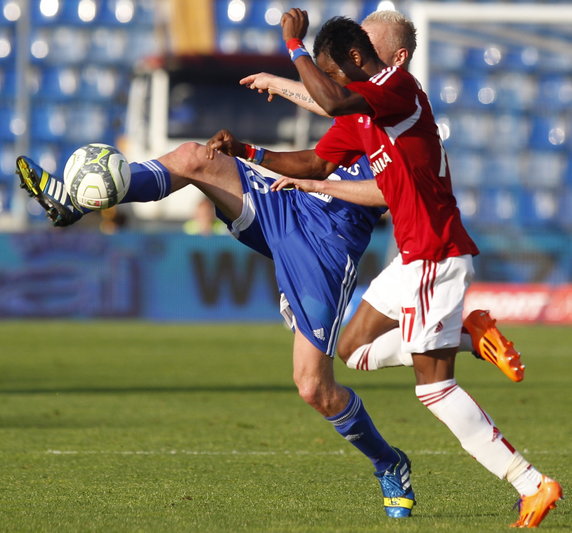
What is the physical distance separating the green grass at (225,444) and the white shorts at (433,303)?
735 millimetres

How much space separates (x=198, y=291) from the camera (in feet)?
59.4

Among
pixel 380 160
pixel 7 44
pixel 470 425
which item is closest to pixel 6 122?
pixel 7 44

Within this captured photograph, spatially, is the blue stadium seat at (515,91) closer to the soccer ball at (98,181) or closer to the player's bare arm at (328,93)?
the soccer ball at (98,181)

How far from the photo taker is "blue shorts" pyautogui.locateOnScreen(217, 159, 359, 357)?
559cm

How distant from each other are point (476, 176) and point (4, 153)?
909 cm

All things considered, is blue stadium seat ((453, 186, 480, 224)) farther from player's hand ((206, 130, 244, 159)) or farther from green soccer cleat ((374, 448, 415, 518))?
green soccer cleat ((374, 448, 415, 518))

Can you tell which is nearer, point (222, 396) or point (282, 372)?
point (222, 396)

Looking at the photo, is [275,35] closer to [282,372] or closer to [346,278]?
[282,372]

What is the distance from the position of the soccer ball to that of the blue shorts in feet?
2.07

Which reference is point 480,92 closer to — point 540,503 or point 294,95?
point 294,95

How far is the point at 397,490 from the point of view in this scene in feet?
17.4

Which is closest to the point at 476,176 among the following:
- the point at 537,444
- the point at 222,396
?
the point at 222,396

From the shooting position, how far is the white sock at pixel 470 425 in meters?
4.79

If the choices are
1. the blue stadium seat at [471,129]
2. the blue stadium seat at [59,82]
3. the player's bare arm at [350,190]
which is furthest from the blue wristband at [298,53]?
the blue stadium seat at [59,82]
